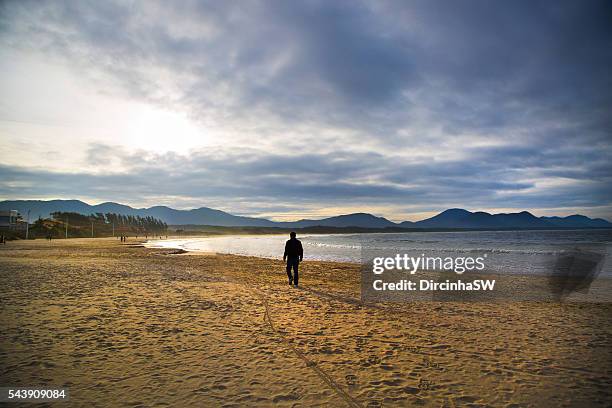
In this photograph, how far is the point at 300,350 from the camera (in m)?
7.19

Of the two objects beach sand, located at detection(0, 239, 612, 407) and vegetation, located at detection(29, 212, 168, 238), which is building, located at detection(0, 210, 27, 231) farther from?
beach sand, located at detection(0, 239, 612, 407)

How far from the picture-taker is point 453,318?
10.1 meters

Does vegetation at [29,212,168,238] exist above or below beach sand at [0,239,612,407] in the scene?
above

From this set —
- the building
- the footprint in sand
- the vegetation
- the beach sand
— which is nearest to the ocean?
the beach sand

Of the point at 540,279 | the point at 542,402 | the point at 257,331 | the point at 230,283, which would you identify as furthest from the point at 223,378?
the point at 540,279

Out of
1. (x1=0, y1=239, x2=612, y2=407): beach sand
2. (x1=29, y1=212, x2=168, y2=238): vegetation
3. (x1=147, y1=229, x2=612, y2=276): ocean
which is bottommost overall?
(x1=147, y1=229, x2=612, y2=276): ocean

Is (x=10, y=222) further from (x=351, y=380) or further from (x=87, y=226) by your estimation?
(x=351, y=380)

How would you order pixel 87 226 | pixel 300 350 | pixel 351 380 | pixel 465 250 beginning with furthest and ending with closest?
pixel 87 226 < pixel 465 250 < pixel 300 350 < pixel 351 380

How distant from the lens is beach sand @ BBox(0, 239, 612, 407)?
5258mm

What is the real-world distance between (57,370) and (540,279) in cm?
2288

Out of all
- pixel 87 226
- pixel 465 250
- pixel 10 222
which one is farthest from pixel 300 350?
pixel 87 226

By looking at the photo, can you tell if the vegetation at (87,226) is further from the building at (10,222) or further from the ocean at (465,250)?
the ocean at (465,250)

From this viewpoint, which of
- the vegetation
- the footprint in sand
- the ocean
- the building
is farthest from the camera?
the vegetation

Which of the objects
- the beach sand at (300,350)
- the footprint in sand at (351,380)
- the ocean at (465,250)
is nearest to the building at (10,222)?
the ocean at (465,250)
